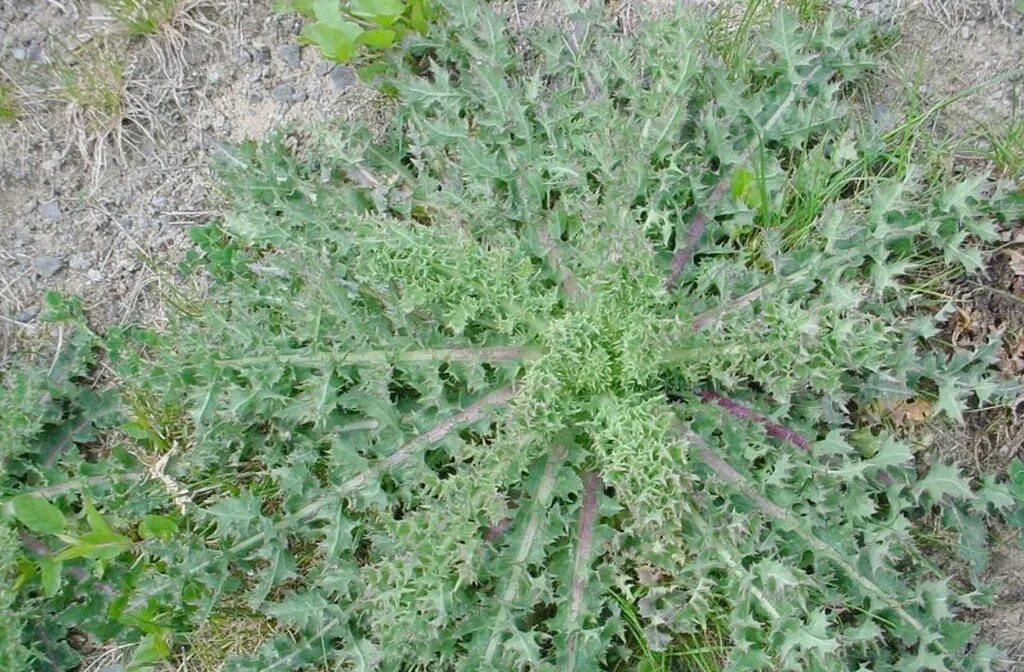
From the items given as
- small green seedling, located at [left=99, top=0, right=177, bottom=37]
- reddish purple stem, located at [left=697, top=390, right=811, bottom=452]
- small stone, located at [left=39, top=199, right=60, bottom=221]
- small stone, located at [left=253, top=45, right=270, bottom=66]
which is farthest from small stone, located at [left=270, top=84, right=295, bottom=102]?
reddish purple stem, located at [left=697, top=390, right=811, bottom=452]

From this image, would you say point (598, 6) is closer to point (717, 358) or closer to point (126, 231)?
point (717, 358)

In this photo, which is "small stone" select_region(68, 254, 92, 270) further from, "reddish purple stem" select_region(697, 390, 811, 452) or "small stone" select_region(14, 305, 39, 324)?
"reddish purple stem" select_region(697, 390, 811, 452)

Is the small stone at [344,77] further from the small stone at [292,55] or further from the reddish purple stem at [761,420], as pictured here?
the reddish purple stem at [761,420]

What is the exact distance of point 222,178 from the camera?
12.0ft

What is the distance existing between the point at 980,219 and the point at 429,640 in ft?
7.80

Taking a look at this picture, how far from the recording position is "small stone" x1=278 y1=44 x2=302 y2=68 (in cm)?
381

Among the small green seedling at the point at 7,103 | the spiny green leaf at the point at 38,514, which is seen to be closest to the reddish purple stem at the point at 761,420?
the spiny green leaf at the point at 38,514

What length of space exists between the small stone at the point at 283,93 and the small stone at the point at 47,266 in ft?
3.64

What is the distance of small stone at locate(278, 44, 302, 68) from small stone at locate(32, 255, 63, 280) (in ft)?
4.05

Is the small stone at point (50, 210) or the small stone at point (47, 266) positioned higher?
the small stone at point (50, 210)

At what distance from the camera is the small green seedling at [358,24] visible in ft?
11.5

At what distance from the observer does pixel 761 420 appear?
3.18 meters

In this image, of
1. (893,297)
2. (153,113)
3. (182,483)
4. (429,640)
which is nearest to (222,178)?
(153,113)

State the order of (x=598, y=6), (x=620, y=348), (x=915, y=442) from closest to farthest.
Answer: (x=620, y=348) < (x=915, y=442) < (x=598, y=6)
